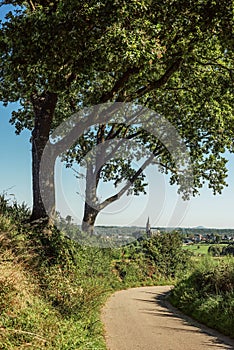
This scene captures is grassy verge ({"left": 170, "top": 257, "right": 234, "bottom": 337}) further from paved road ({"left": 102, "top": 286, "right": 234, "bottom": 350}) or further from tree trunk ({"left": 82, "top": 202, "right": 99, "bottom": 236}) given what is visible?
tree trunk ({"left": 82, "top": 202, "right": 99, "bottom": 236})

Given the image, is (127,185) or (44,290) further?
(127,185)

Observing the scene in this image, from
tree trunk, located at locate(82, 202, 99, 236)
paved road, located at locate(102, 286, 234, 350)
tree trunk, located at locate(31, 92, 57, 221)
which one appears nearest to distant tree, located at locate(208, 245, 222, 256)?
paved road, located at locate(102, 286, 234, 350)

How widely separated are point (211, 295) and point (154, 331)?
153 inches

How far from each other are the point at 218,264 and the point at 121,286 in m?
9.93

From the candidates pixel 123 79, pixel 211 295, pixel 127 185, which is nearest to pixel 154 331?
pixel 211 295

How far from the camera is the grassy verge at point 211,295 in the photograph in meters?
11.1

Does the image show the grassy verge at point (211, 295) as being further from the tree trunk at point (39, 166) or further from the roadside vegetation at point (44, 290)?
the tree trunk at point (39, 166)

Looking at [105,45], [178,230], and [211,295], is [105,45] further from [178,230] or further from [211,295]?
[178,230]

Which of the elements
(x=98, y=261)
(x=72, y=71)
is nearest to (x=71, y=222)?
(x=98, y=261)

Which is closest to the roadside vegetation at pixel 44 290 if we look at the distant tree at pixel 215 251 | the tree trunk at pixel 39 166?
the tree trunk at pixel 39 166

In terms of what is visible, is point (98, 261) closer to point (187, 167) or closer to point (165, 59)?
point (187, 167)

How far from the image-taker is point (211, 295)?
43.9 ft

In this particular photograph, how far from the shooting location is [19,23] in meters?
11.6

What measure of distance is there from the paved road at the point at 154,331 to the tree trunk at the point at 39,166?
4.15 metres
